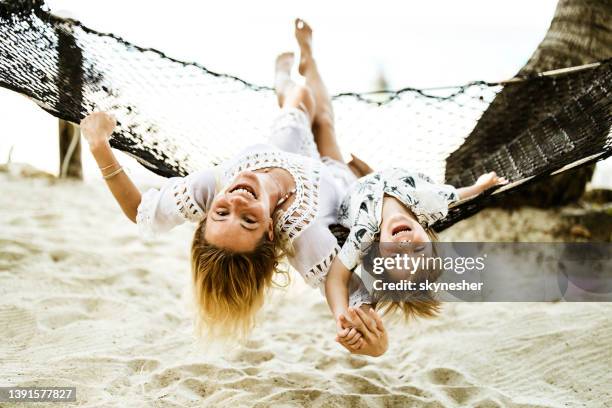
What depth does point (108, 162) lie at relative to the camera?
1392 mm

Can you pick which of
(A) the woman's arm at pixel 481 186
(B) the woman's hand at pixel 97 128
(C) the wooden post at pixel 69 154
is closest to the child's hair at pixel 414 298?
(A) the woman's arm at pixel 481 186

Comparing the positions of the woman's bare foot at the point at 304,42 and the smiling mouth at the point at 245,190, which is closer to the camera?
the smiling mouth at the point at 245,190

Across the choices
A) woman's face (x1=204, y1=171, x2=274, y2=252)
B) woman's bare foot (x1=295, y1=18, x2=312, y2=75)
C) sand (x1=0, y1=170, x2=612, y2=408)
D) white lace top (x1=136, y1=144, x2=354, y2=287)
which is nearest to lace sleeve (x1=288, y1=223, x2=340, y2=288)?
white lace top (x1=136, y1=144, x2=354, y2=287)

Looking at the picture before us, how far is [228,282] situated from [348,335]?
1.11 ft

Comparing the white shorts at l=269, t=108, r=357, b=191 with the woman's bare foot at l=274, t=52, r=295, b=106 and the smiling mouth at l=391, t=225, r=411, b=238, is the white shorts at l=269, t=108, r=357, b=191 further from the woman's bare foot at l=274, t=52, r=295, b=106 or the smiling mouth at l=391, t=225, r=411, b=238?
the smiling mouth at l=391, t=225, r=411, b=238

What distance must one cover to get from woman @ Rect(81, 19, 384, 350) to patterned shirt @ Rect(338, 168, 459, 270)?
0.22ft

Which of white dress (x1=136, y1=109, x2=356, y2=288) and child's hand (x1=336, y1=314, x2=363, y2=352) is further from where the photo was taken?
white dress (x1=136, y1=109, x2=356, y2=288)

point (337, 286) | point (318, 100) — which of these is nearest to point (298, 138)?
point (318, 100)

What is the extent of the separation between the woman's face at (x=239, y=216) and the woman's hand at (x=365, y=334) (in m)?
0.29

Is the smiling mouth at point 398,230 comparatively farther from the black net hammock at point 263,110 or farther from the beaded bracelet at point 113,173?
the beaded bracelet at point 113,173

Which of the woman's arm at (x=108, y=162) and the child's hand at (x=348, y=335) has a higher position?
the woman's arm at (x=108, y=162)

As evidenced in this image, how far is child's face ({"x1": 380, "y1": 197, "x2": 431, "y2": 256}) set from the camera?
1.28 m

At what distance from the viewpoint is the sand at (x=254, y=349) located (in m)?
1.40

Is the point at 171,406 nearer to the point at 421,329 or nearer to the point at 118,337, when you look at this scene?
the point at 118,337
